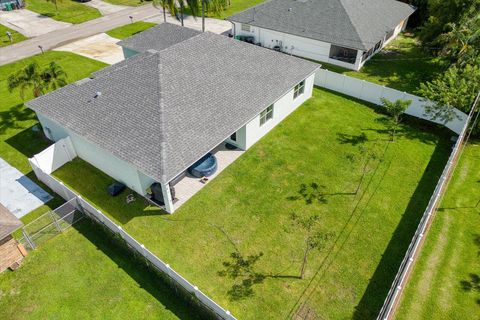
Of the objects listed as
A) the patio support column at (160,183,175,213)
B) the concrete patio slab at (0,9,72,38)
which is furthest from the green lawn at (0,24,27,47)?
the patio support column at (160,183,175,213)

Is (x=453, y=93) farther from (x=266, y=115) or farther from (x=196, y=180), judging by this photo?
(x=196, y=180)

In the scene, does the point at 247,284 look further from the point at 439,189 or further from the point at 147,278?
the point at 439,189

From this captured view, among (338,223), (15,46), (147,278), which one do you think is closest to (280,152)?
(338,223)

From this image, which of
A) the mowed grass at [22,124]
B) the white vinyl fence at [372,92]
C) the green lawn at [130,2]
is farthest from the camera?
the green lawn at [130,2]

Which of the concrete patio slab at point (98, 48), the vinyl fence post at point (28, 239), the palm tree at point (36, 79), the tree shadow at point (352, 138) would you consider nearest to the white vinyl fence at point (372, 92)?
the tree shadow at point (352, 138)

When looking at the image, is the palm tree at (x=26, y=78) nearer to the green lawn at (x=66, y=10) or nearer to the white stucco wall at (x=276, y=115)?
the white stucco wall at (x=276, y=115)

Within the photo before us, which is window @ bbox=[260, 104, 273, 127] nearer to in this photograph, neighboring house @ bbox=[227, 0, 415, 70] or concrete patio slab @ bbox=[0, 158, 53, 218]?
neighboring house @ bbox=[227, 0, 415, 70]
